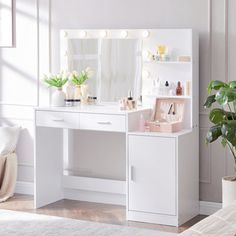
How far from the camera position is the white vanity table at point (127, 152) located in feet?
16.4

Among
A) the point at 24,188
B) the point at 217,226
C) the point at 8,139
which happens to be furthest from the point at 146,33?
the point at 217,226

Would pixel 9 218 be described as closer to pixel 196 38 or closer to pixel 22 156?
pixel 22 156

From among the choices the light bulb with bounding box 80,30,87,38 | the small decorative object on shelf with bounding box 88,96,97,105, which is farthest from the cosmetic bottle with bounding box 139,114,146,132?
the light bulb with bounding box 80,30,87,38

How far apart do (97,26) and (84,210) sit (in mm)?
1564

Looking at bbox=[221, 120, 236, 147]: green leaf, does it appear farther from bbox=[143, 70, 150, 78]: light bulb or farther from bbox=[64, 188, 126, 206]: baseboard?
bbox=[64, 188, 126, 206]: baseboard

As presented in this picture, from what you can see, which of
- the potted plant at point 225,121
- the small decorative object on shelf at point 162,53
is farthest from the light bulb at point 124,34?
the potted plant at point 225,121

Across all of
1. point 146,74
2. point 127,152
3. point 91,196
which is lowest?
point 91,196

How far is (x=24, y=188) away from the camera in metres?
6.10

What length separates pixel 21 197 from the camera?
234 inches

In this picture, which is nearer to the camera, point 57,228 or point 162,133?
point 57,228

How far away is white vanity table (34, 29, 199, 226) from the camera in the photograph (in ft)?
16.4

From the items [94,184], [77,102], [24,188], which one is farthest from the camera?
[24,188]

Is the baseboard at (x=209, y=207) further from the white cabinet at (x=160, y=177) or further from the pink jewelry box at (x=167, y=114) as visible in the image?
the pink jewelry box at (x=167, y=114)

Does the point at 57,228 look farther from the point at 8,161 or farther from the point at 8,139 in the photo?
the point at 8,139
